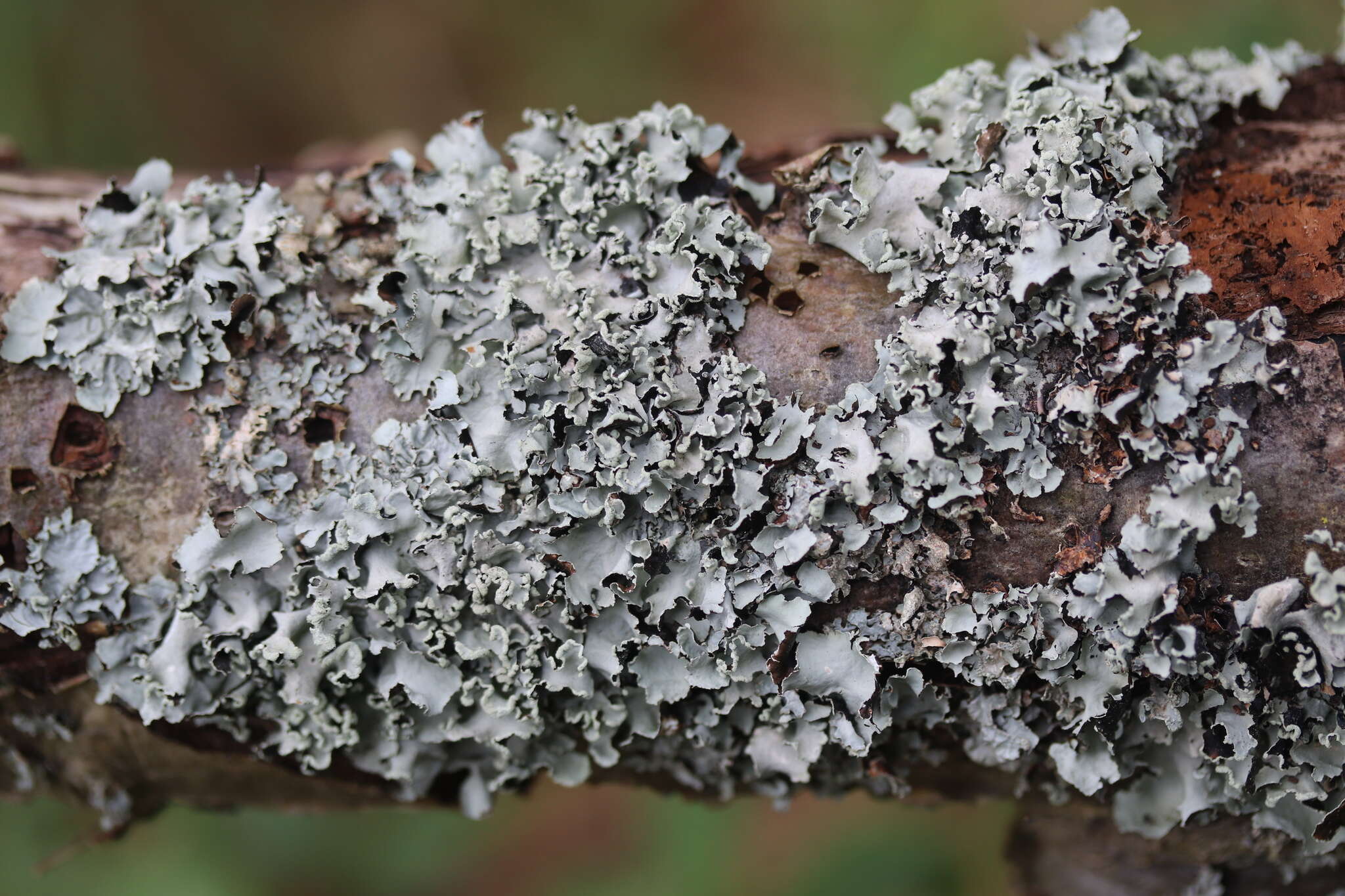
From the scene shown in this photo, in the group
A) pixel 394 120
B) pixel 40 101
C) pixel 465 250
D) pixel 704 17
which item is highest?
pixel 704 17

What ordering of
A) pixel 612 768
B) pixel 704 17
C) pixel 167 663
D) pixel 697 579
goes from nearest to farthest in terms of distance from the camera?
pixel 697 579 → pixel 167 663 → pixel 612 768 → pixel 704 17

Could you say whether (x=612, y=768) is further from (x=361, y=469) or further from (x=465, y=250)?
(x=465, y=250)

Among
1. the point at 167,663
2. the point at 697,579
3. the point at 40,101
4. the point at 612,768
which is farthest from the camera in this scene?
the point at 40,101

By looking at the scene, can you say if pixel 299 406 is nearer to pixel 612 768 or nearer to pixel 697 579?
pixel 697 579

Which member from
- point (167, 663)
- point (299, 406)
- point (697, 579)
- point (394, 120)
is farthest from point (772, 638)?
point (394, 120)

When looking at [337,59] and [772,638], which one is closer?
[772,638]

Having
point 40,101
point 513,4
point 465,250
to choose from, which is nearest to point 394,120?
point 513,4

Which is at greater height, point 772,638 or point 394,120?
point 394,120
